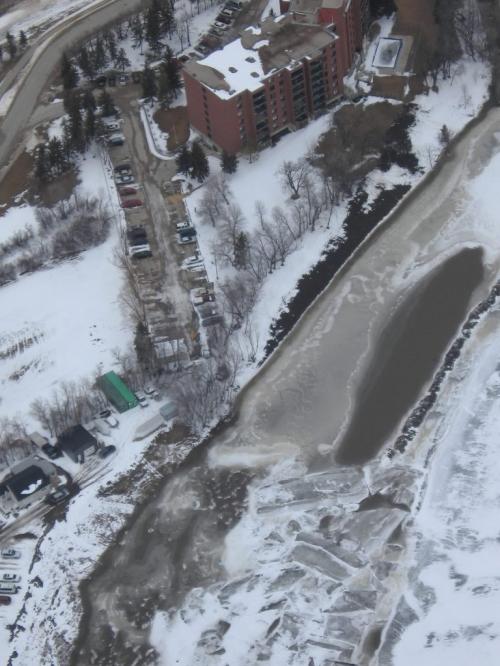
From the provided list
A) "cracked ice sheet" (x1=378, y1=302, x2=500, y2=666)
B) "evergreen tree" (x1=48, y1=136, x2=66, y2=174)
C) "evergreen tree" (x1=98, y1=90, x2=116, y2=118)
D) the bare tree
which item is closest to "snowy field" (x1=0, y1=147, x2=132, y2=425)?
"evergreen tree" (x1=48, y1=136, x2=66, y2=174)

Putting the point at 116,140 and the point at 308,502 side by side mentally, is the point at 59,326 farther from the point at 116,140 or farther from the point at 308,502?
the point at 308,502

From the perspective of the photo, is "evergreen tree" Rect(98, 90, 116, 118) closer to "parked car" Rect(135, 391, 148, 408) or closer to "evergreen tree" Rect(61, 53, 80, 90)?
"evergreen tree" Rect(61, 53, 80, 90)

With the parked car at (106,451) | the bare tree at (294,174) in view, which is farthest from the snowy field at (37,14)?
the parked car at (106,451)

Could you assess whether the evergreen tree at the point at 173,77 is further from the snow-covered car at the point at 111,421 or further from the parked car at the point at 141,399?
the snow-covered car at the point at 111,421

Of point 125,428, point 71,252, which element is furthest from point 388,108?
point 125,428

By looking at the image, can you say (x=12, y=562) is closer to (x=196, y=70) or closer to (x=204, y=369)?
(x=204, y=369)
